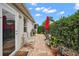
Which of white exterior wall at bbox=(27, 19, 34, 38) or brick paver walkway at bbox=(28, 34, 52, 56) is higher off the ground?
white exterior wall at bbox=(27, 19, 34, 38)

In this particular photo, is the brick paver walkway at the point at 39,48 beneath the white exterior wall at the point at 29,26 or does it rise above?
beneath

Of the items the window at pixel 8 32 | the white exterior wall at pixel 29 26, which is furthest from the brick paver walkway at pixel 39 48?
the window at pixel 8 32

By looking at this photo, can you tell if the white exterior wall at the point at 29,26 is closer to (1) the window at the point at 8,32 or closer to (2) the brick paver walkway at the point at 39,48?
(2) the brick paver walkway at the point at 39,48

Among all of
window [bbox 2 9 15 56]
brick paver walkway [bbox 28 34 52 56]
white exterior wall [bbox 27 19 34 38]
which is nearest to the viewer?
window [bbox 2 9 15 56]

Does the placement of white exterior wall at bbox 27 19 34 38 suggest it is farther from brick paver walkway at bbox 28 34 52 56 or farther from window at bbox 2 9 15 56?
window at bbox 2 9 15 56

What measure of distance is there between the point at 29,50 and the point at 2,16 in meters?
1.35

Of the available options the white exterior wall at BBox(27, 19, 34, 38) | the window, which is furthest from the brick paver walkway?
the window

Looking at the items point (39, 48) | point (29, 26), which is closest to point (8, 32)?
point (29, 26)

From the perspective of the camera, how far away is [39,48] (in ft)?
18.4

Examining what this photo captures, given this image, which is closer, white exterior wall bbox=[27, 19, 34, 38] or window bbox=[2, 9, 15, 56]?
window bbox=[2, 9, 15, 56]

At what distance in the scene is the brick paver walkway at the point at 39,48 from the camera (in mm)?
5535

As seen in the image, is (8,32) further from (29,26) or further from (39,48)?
(39,48)

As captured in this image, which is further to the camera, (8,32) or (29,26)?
(29,26)

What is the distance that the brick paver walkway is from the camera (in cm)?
554
